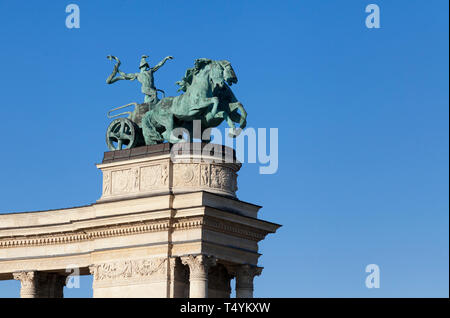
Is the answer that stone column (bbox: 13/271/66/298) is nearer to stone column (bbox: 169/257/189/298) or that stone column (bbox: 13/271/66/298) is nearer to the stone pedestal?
the stone pedestal

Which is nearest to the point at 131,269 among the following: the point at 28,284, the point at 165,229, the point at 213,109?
the point at 165,229

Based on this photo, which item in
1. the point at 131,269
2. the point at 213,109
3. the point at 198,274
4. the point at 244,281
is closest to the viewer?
the point at 198,274

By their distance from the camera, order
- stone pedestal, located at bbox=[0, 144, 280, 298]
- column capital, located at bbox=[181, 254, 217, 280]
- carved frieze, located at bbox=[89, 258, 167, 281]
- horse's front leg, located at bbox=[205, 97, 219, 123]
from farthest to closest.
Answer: horse's front leg, located at bbox=[205, 97, 219, 123] < carved frieze, located at bbox=[89, 258, 167, 281] < stone pedestal, located at bbox=[0, 144, 280, 298] < column capital, located at bbox=[181, 254, 217, 280]

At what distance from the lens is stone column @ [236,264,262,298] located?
49156 millimetres

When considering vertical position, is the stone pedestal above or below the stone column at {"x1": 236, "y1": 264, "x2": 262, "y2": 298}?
above

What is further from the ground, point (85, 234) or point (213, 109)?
point (213, 109)

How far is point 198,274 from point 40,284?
10001 mm

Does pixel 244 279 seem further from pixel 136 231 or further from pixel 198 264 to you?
pixel 136 231

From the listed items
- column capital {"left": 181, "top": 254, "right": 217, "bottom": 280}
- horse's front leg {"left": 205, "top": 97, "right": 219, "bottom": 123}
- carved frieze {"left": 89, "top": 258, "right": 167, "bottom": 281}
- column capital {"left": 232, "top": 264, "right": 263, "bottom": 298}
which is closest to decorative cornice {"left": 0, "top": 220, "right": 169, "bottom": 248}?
carved frieze {"left": 89, "top": 258, "right": 167, "bottom": 281}

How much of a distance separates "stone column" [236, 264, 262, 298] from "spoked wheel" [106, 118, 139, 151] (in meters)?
7.44

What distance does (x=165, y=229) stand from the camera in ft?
158
